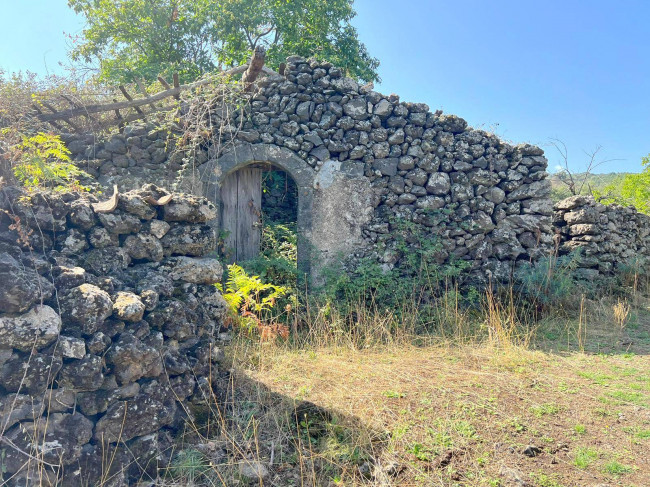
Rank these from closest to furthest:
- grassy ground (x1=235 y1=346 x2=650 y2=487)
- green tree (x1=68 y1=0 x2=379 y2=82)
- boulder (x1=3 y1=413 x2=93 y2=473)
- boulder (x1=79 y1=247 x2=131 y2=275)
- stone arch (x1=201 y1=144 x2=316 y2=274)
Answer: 1. boulder (x1=3 y1=413 x2=93 y2=473)
2. grassy ground (x1=235 y1=346 x2=650 y2=487)
3. boulder (x1=79 y1=247 x2=131 y2=275)
4. stone arch (x1=201 y1=144 x2=316 y2=274)
5. green tree (x1=68 y1=0 x2=379 y2=82)

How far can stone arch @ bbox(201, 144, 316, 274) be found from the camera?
6.25m

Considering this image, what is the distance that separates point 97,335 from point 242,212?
14.7 feet

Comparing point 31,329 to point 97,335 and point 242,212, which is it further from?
point 242,212

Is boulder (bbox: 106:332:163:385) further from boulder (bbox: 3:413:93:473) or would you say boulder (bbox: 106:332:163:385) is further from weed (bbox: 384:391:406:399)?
weed (bbox: 384:391:406:399)

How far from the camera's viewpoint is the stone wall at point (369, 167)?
20.6 feet

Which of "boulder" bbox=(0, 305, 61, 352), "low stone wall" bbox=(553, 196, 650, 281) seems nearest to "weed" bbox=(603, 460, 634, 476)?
"boulder" bbox=(0, 305, 61, 352)

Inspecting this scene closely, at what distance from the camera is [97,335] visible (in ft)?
8.12

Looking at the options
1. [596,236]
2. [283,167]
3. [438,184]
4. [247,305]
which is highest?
[283,167]

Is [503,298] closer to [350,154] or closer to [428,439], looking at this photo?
[350,154]

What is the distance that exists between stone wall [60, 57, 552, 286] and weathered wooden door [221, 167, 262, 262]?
44 cm

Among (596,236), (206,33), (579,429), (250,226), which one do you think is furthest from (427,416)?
(206,33)

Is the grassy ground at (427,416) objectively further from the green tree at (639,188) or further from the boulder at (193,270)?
the green tree at (639,188)

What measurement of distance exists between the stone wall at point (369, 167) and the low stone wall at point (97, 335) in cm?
312

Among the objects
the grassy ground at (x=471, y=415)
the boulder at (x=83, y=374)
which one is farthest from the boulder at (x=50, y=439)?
the grassy ground at (x=471, y=415)
